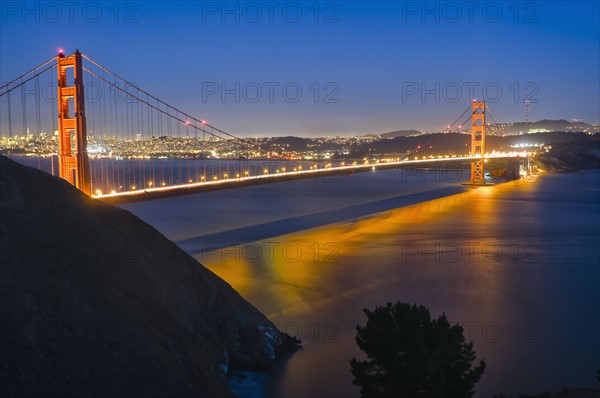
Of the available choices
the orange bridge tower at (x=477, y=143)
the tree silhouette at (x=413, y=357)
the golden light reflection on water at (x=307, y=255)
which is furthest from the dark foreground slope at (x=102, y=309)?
the orange bridge tower at (x=477, y=143)

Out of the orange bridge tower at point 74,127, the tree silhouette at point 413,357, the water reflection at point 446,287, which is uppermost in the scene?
the orange bridge tower at point 74,127

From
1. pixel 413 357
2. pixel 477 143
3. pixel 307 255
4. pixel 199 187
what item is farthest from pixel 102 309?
pixel 477 143

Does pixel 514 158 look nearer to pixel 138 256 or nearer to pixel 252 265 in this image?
pixel 252 265

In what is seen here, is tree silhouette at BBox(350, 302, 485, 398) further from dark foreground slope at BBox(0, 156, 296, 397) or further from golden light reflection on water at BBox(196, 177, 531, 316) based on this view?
golden light reflection on water at BBox(196, 177, 531, 316)

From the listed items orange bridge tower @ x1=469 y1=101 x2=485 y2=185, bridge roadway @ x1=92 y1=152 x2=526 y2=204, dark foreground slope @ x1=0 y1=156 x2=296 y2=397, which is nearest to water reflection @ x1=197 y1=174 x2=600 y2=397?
dark foreground slope @ x1=0 y1=156 x2=296 y2=397

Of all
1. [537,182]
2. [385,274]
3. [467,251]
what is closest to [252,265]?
[385,274]

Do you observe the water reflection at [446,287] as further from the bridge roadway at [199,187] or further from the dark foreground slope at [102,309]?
the bridge roadway at [199,187]
